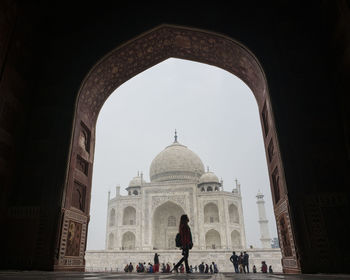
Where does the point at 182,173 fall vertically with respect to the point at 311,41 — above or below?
above

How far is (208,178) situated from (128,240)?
26.7ft

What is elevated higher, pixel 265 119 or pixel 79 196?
pixel 265 119

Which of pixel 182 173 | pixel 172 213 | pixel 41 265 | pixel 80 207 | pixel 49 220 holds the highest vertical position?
pixel 182 173

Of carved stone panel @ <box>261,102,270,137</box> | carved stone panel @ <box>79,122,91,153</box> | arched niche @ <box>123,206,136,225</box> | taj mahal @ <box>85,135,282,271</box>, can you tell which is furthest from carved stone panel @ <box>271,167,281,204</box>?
arched niche @ <box>123,206,136,225</box>

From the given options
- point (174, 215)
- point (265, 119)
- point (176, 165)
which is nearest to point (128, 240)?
point (174, 215)

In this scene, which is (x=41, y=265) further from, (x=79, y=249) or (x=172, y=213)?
(x=172, y=213)

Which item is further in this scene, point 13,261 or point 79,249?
point 79,249

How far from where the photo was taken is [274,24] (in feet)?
18.2

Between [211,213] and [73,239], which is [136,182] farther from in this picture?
[73,239]

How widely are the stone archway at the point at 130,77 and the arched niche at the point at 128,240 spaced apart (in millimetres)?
17881

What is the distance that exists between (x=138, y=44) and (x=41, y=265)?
4.60 m

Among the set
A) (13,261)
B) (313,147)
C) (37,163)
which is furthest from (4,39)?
(313,147)

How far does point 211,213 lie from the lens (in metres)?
22.8

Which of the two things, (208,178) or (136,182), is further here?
(136,182)
